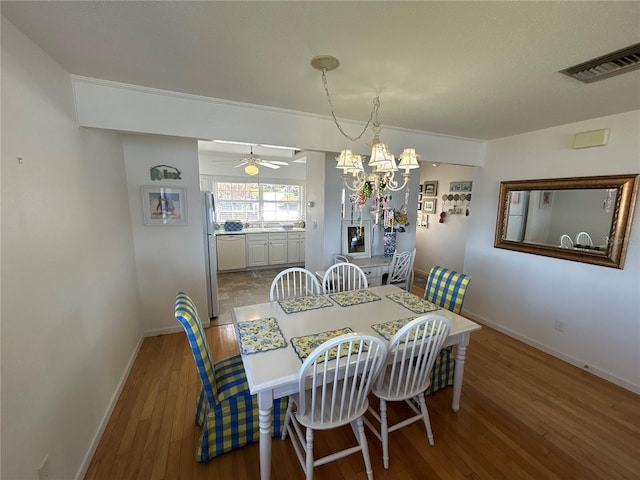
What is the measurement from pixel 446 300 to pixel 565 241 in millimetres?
1507

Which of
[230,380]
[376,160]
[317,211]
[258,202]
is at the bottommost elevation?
[230,380]

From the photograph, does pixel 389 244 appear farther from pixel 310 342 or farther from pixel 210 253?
pixel 310 342

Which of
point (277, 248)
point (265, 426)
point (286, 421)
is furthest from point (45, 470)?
point (277, 248)

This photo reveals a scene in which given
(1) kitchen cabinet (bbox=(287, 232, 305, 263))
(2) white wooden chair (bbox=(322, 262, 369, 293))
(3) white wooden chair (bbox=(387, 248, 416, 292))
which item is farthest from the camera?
(1) kitchen cabinet (bbox=(287, 232, 305, 263))

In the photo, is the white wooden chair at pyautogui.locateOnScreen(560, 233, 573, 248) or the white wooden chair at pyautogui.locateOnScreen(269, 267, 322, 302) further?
the white wooden chair at pyautogui.locateOnScreen(560, 233, 573, 248)

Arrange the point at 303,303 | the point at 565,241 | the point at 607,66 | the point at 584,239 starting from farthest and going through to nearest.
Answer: the point at 565,241
the point at 584,239
the point at 303,303
the point at 607,66

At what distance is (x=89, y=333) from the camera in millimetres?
1727

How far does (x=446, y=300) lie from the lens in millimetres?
2332

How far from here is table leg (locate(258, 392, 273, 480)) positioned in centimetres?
131

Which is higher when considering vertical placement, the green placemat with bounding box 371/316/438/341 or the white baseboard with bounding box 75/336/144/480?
the green placemat with bounding box 371/316/438/341

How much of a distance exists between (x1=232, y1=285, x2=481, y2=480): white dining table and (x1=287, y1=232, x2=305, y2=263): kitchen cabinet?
142 inches

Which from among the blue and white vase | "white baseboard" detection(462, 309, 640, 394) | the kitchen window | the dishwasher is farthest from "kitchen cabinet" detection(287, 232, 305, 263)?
"white baseboard" detection(462, 309, 640, 394)

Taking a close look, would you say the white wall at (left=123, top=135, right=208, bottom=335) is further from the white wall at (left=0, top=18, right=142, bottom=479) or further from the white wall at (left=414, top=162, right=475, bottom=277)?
the white wall at (left=414, top=162, right=475, bottom=277)

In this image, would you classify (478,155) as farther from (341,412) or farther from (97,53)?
(97,53)
